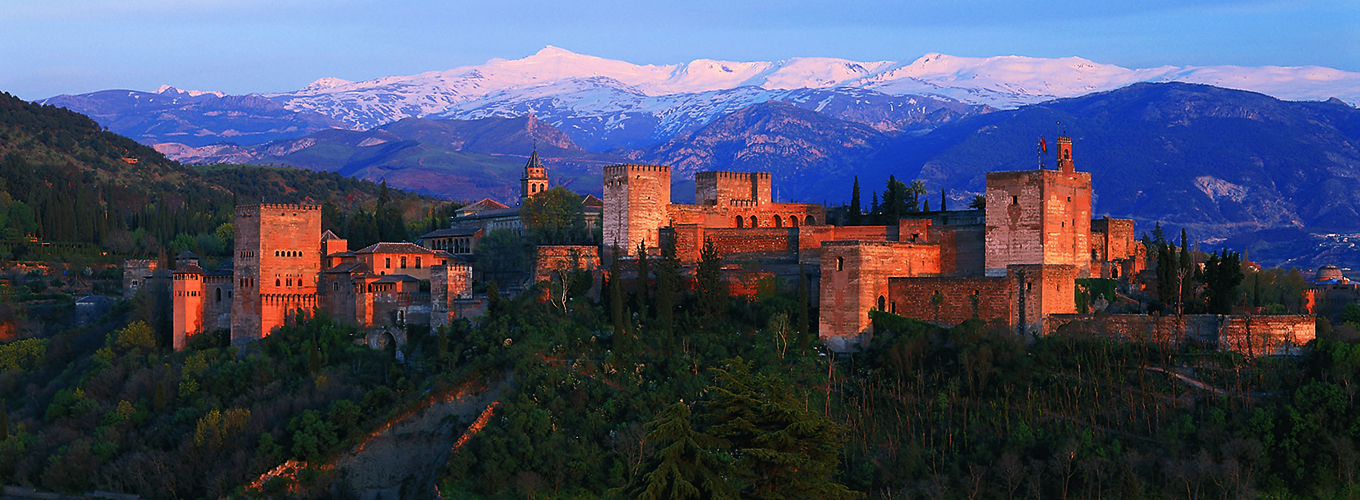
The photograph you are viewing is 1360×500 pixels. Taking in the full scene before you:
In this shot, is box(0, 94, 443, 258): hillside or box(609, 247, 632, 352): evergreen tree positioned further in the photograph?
box(0, 94, 443, 258): hillside

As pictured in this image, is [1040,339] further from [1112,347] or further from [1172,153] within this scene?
[1172,153]

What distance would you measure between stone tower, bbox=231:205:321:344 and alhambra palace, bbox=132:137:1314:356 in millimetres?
56

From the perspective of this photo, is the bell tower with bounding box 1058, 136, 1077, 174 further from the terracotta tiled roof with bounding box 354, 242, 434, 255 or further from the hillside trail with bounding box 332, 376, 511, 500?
the terracotta tiled roof with bounding box 354, 242, 434, 255

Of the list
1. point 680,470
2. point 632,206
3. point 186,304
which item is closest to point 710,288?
point 632,206

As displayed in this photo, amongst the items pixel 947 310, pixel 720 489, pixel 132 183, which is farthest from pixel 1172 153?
pixel 720 489

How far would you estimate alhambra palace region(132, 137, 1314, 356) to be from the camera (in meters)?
49.1

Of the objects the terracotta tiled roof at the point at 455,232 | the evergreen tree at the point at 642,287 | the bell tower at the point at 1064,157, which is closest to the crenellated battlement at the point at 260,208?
the terracotta tiled roof at the point at 455,232

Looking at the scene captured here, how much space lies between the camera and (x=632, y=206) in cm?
5994

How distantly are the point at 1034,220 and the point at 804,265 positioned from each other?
8677 millimetres

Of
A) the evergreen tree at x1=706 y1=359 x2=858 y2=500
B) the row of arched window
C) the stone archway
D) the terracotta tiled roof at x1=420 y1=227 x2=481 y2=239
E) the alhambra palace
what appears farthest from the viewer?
the terracotta tiled roof at x1=420 y1=227 x2=481 y2=239

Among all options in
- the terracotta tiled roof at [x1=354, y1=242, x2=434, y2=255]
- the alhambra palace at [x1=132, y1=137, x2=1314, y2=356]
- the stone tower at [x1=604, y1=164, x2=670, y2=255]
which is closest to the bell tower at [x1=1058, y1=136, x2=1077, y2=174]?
the alhambra palace at [x1=132, y1=137, x2=1314, y2=356]

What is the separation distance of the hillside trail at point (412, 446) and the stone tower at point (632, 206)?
11611 millimetres

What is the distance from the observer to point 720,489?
2492 centimetres

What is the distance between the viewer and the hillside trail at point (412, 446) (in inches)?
1919
